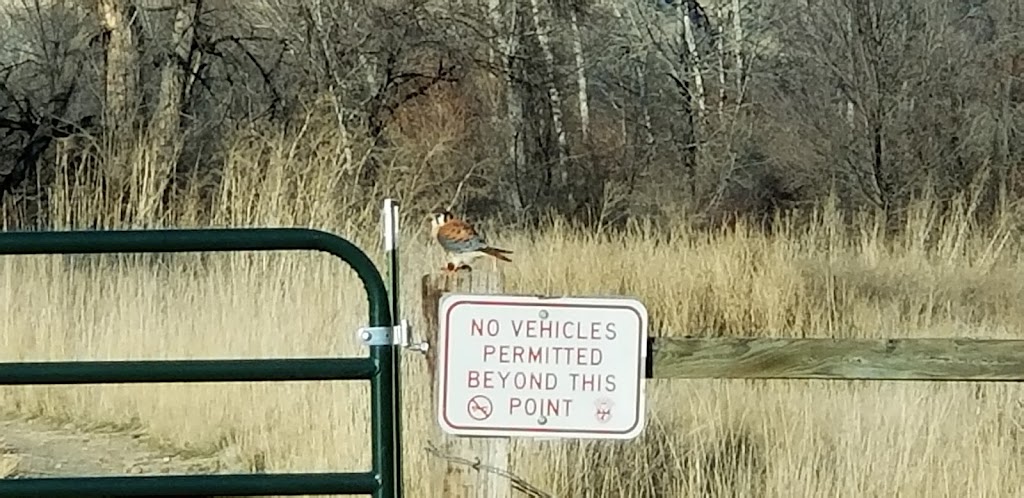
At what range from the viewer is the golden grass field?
13.9 ft

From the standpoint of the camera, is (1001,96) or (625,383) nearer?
(625,383)

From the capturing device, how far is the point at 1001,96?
904 centimetres

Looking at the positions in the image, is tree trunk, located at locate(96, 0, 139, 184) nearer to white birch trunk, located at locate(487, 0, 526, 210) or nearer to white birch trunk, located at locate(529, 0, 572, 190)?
white birch trunk, located at locate(487, 0, 526, 210)

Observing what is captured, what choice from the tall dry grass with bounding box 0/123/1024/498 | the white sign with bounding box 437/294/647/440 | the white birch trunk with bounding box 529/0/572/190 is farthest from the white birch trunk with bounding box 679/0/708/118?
the white sign with bounding box 437/294/647/440

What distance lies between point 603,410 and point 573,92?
6.67 metres

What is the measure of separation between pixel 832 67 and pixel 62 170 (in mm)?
4807

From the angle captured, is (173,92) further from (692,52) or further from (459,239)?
(459,239)

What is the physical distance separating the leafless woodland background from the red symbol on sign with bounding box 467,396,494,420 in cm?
569

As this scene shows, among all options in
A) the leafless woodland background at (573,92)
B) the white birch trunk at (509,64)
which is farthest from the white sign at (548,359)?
the white birch trunk at (509,64)

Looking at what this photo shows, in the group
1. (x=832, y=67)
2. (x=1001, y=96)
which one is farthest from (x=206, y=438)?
(x=1001, y=96)

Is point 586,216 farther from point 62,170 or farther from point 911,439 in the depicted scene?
point 911,439

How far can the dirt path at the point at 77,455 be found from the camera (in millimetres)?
4707

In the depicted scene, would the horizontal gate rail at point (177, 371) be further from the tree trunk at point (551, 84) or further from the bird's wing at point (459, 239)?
the tree trunk at point (551, 84)

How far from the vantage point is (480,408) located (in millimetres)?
2512
